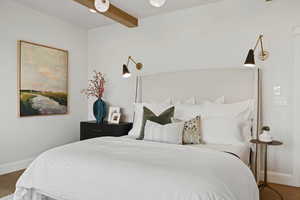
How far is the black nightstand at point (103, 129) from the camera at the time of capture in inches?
151

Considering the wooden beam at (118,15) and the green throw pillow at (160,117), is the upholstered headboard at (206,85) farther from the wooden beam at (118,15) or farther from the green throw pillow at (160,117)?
the wooden beam at (118,15)

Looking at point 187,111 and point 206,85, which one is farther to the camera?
point 206,85

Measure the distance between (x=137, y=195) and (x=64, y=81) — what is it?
329cm

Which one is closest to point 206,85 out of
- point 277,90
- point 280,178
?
point 277,90

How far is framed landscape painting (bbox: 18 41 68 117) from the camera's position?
3.58 meters

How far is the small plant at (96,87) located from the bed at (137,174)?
1970mm

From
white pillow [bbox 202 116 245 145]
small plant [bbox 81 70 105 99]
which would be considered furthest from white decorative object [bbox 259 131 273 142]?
small plant [bbox 81 70 105 99]

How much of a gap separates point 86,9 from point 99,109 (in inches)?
69.2

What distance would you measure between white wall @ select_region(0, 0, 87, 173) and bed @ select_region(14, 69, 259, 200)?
A: 160 cm

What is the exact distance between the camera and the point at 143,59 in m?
4.12

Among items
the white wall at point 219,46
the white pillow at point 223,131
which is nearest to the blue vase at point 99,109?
the white wall at point 219,46

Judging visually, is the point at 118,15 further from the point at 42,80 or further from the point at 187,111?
the point at 187,111

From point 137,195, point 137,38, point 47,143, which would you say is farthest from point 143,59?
point 137,195

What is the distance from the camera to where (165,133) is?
2586 mm
